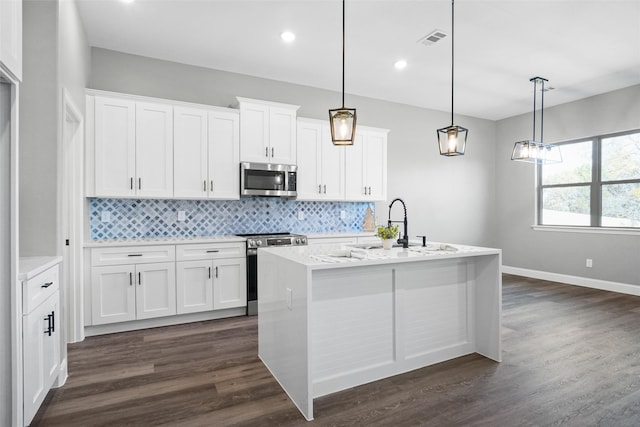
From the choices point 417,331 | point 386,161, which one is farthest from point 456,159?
point 417,331

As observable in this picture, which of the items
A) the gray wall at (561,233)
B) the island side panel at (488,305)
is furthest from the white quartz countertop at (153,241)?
the gray wall at (561,233)

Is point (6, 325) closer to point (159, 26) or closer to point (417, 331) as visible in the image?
point (417, 331)

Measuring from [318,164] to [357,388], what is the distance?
299 centimetres

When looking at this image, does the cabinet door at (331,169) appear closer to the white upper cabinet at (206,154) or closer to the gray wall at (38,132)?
the white upper cabinet at (206,154)

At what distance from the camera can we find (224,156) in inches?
161

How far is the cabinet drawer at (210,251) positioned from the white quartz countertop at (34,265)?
141 centimetres

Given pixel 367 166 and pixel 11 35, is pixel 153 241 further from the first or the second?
pixel 367 166

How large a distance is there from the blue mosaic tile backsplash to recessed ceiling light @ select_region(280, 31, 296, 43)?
1.93 metres

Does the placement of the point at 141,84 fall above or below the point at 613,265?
above

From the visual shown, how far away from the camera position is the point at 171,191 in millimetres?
3836

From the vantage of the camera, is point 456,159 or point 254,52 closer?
point 254,52

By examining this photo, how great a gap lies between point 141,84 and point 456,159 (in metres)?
5.18

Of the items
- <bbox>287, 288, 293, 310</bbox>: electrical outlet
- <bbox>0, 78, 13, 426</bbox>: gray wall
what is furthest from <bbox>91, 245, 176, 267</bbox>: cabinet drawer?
<bbox>287, 288, 293, 310</bbox>: electrical outlet

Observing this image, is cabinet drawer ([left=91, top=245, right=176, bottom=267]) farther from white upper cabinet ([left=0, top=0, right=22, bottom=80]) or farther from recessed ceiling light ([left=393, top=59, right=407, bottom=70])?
recessed ceiling light ([left=393, top=59, right=407, bottom=70])
